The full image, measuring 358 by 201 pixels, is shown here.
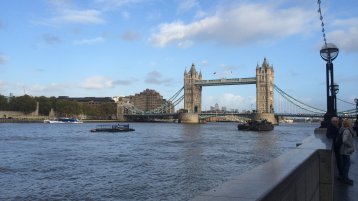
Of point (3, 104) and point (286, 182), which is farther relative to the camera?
point (3, 104)

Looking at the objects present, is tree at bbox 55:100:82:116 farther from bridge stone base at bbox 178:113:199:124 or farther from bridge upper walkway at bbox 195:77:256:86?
bridge upper walkway at bbox 195:77:256:86

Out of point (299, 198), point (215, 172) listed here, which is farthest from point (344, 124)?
point (215, 172)

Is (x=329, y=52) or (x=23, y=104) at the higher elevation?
(x=23, y=104)

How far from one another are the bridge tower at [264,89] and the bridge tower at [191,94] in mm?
24231

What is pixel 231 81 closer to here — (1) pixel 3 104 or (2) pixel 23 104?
(2) pixel 23 104

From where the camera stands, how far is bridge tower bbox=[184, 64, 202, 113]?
174m

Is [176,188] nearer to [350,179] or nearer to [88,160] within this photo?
[350,179]

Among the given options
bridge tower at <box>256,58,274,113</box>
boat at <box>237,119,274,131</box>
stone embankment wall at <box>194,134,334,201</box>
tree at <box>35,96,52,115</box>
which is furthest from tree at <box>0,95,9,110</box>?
stone embankment wall at <box>194,134,334,201</box>

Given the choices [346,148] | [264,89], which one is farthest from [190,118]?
[346,148]

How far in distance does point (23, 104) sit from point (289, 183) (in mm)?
158199

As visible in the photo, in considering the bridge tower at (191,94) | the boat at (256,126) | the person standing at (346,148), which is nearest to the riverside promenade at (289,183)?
the person standing at (346,148)

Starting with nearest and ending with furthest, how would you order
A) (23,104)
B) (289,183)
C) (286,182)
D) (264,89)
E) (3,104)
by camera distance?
(286,182)
(289,183)
(23,104)
(3,104)
(264,89)

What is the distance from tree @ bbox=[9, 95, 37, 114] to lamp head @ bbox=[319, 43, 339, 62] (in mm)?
149044

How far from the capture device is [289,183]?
455 centimetres
